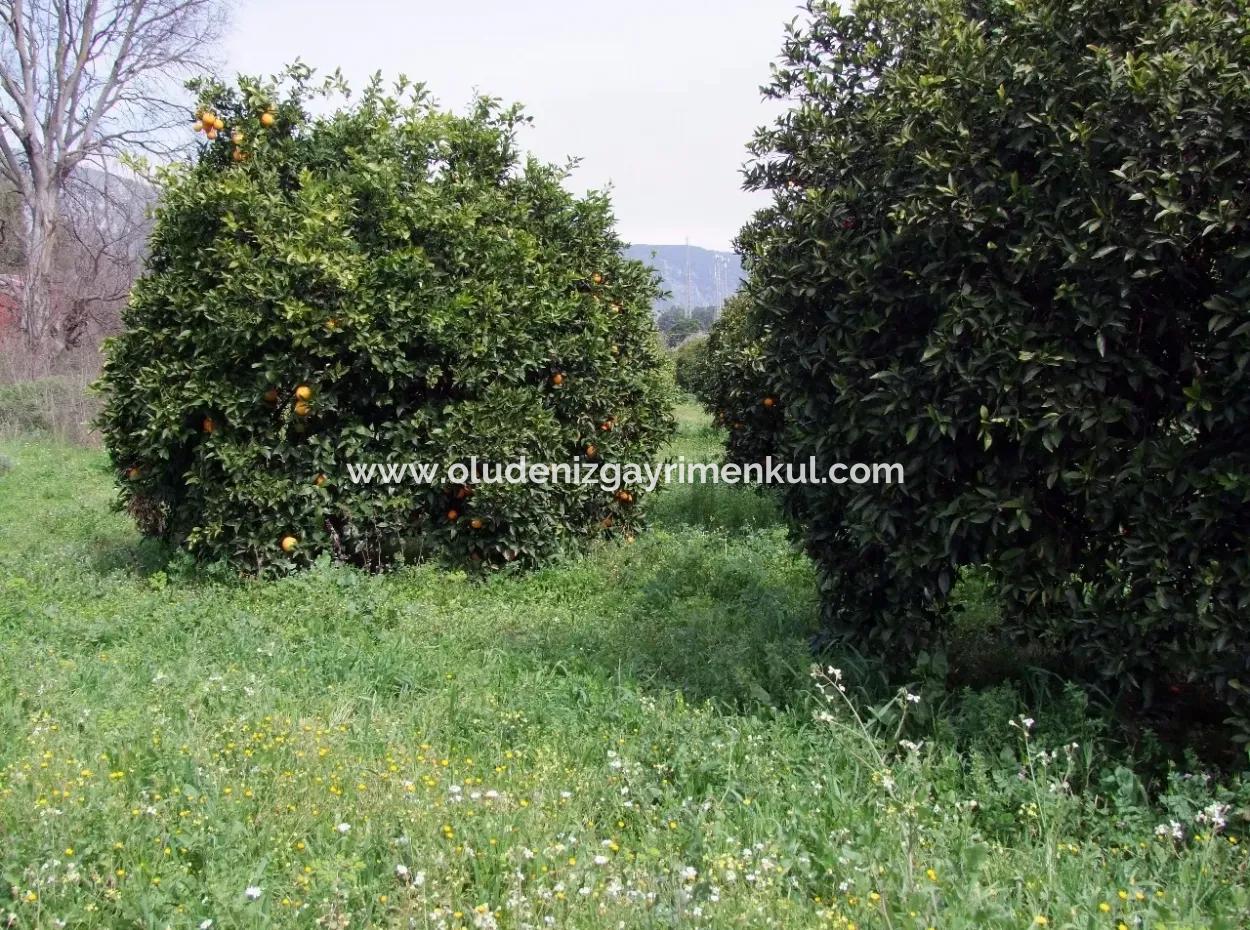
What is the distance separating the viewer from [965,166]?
3.32 meters

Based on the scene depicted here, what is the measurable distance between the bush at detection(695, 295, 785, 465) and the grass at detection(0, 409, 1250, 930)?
329 centimetres

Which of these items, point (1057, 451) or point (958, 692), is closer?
point (1057, 451)

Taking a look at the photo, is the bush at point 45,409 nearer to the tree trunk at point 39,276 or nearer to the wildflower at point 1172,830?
the tree trunk at point 39,276

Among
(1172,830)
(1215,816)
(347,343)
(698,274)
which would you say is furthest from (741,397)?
(698,274)

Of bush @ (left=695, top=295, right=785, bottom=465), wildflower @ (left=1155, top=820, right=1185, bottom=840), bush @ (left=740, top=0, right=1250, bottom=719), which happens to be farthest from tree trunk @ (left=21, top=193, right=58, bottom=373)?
wildflower @ (left=1155, top=820, right=1185, bottom=840)

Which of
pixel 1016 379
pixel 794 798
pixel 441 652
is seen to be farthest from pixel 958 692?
pixel 441 652

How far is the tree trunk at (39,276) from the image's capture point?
2034 cm

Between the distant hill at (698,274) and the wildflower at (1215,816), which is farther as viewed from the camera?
the distant hill at (698,274)

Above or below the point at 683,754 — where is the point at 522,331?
above

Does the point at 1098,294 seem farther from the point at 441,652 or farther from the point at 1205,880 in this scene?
the point at 441,652

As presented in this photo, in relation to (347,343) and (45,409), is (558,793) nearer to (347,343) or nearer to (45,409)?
(347,343)

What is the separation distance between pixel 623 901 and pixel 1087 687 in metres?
1.93

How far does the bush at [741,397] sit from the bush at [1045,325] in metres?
3.44

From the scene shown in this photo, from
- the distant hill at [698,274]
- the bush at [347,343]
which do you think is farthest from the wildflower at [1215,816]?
the distant hill at [698,274]
